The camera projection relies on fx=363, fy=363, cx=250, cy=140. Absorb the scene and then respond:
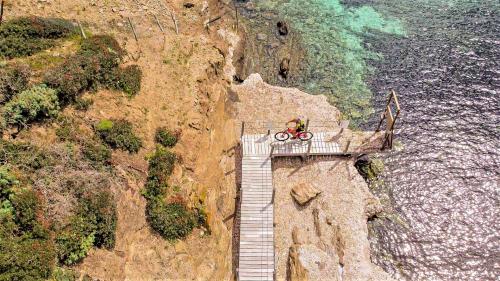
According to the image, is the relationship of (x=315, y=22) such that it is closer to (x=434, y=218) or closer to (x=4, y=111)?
(x=434, y=218)

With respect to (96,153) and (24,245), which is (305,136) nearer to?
(96,153)

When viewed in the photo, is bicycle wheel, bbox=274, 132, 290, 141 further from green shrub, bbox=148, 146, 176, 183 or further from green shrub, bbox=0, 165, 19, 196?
green shrub, bbox=0, 165, 19, 196

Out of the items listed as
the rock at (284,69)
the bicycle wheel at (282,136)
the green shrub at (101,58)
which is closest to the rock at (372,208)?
the bicycle wheel at (282,136)

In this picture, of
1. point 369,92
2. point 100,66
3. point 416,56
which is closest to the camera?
point 100,66

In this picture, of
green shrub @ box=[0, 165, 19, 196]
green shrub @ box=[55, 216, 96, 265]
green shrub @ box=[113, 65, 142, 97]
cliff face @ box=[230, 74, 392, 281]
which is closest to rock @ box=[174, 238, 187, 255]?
green shrub @ box=[55, 216, 96, 265]

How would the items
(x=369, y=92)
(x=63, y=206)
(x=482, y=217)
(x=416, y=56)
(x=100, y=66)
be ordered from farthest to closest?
1. (x=416, y=56)
2. (x=369, y=92)
3. (x=482, y=217)
4. (x=100, y=66)
5. (x=63, y=206)

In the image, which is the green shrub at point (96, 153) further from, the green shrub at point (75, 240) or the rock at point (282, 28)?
the rock at point (282, 28)

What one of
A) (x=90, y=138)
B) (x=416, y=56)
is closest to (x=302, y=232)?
(x=90, y=138)
